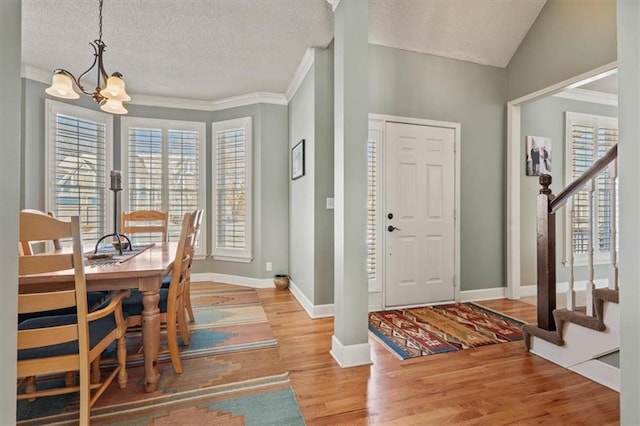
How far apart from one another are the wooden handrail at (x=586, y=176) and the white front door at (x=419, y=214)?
51.0 inches

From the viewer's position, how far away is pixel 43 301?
1.29m

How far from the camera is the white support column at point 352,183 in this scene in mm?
2158

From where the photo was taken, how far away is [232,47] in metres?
3.20

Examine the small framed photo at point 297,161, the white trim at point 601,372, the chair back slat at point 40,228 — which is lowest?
the white trim at point 601,372

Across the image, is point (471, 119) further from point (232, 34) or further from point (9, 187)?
point (9, 187)

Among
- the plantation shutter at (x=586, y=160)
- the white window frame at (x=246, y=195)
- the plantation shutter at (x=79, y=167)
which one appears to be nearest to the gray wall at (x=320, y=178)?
the white window frame at (x=246, y=195)

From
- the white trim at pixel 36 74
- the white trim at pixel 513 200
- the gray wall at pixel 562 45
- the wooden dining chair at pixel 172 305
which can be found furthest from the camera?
the white trim at pixel 513 200

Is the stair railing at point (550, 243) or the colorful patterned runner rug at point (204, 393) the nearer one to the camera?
the colorful patterned runner rug at point (204, 393)

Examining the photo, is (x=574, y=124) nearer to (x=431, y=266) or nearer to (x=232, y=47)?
(x=431, y=266)

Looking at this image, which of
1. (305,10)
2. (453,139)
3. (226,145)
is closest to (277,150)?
(226,145)

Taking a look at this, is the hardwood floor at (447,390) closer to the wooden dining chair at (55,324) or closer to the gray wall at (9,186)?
the wooden dining chair at (55,324)

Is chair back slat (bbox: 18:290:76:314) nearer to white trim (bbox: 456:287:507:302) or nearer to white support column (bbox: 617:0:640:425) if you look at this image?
white support column (bbox: 617:0:640:425)

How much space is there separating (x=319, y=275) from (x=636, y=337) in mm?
2496

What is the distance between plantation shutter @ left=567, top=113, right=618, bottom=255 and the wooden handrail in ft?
7.52
